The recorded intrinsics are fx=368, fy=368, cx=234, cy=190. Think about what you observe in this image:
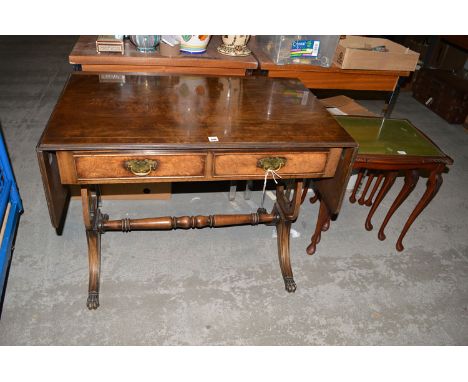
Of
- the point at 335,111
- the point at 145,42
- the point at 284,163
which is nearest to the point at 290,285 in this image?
the point at 284,163

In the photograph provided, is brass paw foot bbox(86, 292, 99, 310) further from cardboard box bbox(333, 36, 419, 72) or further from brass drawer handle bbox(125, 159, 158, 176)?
cardboard box bbox(333, 36, 419, 72)

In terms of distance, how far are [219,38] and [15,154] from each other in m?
2.07

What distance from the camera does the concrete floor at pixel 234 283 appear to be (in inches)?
77.5

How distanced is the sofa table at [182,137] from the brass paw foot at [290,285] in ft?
1.86

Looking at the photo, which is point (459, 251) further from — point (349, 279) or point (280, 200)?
point (280, 200)

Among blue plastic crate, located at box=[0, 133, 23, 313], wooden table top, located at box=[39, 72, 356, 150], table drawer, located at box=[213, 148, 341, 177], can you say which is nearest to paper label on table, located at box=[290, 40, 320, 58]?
wooden table top, located at box=[39, 72, 356, 150]

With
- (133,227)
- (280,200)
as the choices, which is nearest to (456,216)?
(280,200)

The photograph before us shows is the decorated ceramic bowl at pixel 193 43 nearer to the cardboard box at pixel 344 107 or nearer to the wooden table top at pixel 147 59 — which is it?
the wooden table top at pixel 147 59

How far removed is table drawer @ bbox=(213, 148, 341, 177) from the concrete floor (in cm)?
86

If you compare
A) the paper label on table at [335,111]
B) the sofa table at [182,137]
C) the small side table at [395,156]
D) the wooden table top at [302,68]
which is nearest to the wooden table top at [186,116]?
the sofa table at [182,137]

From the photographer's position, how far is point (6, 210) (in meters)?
2.33

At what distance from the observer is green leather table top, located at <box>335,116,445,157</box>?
88.7 inches

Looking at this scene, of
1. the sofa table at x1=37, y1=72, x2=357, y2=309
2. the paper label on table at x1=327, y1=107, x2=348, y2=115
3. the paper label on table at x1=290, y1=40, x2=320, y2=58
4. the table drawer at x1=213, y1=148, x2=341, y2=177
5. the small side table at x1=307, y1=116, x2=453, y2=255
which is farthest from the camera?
the paper label on table at x1=327, y1=107, x2=348, y2=115

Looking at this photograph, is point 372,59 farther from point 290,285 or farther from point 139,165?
point 139,165
